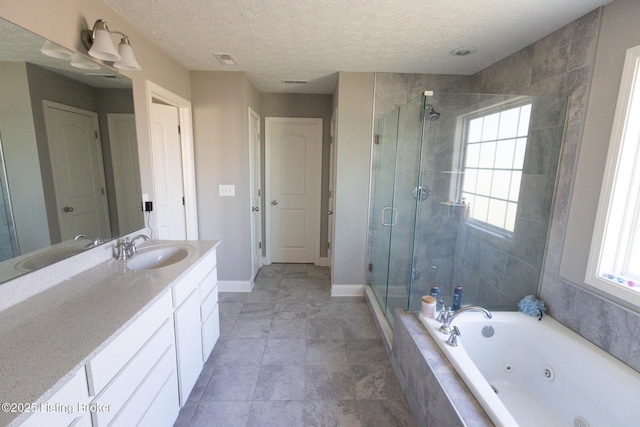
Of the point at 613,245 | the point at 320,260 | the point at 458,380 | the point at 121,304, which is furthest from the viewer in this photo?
the point at 320,260

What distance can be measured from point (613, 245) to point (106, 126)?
3.03 metres

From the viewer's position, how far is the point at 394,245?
258 centimetres

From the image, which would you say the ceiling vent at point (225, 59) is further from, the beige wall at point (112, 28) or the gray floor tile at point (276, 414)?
the gray floor tile at point (276, 414)

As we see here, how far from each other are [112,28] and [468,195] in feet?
9.58

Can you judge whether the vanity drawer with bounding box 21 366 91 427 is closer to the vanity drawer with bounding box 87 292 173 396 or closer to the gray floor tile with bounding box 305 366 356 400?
the vanity drawer with bounding box 87 292 173 396

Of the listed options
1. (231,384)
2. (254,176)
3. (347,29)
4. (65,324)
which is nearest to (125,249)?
(65,324)

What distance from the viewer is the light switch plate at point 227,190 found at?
297 cm

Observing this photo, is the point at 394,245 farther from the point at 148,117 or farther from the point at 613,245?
the point at 148,117

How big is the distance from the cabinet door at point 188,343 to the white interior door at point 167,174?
0.93 m

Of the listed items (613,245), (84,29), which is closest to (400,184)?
(613,245)

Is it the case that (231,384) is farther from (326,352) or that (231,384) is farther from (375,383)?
(375,383)

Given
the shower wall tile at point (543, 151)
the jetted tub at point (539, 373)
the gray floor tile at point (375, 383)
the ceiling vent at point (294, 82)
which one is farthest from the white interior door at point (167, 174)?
the shower wall tile at point (543, 151)

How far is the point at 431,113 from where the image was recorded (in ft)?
7.29

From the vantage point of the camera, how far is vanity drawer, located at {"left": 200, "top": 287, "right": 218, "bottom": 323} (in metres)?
1.89
